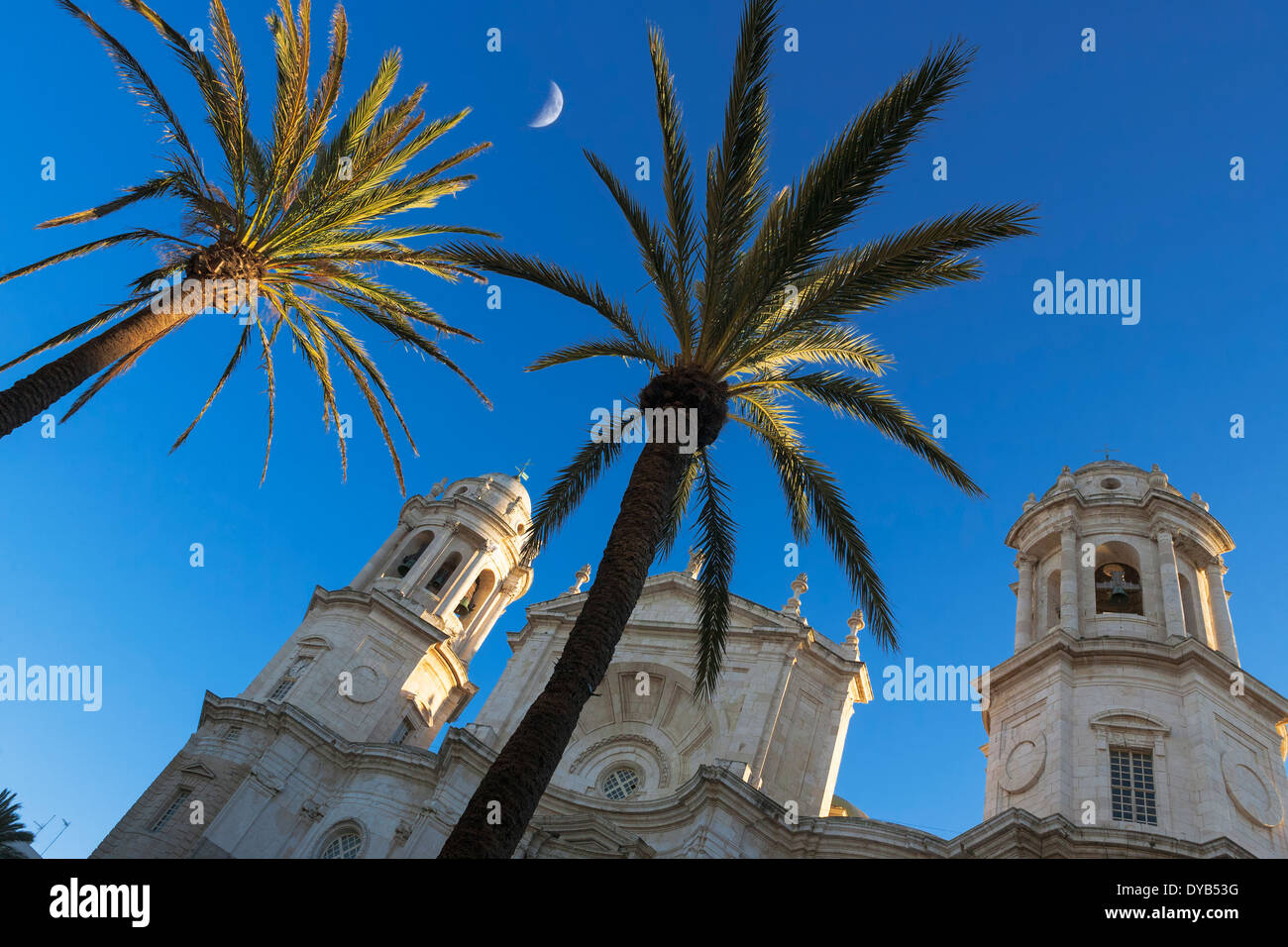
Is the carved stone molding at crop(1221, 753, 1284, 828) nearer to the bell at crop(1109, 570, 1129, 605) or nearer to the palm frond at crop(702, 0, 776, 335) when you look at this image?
the bell at crop(1109, 570, 1129, 605)

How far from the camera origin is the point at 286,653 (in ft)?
111

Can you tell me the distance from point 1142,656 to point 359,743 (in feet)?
71.3

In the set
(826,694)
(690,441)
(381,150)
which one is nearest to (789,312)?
(690,441)

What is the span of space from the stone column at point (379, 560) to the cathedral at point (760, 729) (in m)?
0.58

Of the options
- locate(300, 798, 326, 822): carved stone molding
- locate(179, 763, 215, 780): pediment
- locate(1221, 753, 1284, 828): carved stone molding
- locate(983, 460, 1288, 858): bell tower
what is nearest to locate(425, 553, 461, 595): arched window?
locate(300, 798, 326, 822): carved stone molding

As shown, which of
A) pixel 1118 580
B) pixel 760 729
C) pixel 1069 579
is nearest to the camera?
pixel 760 729

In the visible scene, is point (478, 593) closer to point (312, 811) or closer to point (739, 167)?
point (312, 811)

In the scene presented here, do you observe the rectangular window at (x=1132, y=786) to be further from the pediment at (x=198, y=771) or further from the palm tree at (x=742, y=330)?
the pediment at (x=198, y=771)

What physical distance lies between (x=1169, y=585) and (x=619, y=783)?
16510mm

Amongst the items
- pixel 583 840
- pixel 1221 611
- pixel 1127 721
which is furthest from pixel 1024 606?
pixel 583 840

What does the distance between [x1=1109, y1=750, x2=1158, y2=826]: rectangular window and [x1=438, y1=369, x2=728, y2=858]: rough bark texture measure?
49.9 ft

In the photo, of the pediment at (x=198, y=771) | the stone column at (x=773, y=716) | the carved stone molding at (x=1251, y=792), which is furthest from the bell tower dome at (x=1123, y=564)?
the pediment at (x=198, y=771)

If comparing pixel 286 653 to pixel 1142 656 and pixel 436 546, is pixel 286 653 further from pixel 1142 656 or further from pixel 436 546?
pixel 1142 656

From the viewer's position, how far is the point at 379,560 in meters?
38.1
